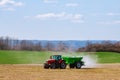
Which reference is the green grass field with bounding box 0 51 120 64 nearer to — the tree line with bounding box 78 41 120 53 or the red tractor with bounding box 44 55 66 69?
the tree line with bounding box 78 41 120 53

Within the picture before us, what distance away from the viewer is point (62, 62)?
4675cm

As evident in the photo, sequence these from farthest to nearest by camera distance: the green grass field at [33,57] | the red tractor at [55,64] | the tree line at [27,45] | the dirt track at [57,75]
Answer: the tree line at [27,45]
the green grass field at [33,57]
the red tractor at [55,64]
the dirt track at [57,75]

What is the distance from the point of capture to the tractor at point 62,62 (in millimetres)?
46719

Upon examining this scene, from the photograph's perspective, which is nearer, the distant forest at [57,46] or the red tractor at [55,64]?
the red tractor at [55,64]

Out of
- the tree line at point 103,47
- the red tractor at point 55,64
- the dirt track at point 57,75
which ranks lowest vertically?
the dirt track at point 57,75

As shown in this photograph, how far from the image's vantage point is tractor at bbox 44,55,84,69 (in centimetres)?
4672

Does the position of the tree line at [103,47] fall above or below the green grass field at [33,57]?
above

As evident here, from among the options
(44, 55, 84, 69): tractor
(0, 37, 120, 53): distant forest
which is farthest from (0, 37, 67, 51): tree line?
(44, 55, 84, 69): tractor

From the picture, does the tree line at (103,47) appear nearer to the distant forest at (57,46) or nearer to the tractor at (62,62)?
the distant forest at (57,46)

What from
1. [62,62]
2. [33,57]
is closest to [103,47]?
[33,57]

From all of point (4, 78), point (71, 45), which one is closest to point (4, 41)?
point (71, 45)

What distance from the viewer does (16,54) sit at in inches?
2702

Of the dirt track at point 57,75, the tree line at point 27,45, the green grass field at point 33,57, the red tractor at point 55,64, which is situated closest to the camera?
the dirt track at point 57,75

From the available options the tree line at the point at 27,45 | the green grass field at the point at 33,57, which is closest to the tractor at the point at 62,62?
the green grass field at the point at 33,57
